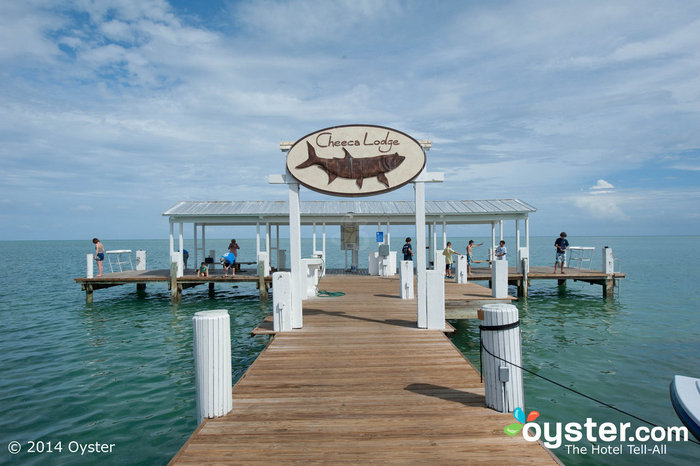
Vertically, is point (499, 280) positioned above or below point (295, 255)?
below

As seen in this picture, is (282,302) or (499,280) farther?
(499,280)

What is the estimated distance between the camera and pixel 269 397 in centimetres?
505

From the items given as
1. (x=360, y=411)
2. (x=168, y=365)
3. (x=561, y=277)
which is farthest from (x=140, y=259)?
(x=360, y=411)

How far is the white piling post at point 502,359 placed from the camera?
174 inches

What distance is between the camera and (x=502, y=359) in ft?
14.5

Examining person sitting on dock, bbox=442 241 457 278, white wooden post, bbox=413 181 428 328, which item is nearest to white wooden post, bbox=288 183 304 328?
white wooden post, bbox=413 181 428 328

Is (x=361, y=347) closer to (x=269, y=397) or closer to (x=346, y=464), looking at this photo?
(x=269, y=397)

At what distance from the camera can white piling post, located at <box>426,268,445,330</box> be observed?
26.3ft

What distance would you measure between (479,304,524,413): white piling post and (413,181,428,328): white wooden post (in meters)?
3.45

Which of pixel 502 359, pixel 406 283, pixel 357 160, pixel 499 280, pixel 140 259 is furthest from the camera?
pixel 140 259

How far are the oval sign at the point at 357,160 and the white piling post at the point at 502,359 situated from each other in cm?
422

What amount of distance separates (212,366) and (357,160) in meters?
5.12

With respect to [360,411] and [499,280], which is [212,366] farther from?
[499,280]

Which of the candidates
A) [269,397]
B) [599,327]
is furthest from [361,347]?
[599,327]
